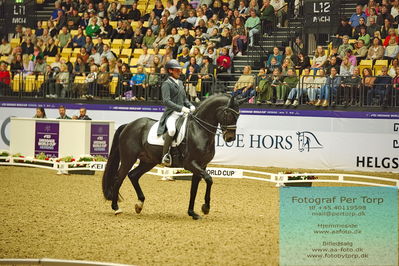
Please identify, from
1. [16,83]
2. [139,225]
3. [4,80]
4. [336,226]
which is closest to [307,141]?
[139,225]

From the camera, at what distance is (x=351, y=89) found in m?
21.3

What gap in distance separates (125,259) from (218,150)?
1475cm

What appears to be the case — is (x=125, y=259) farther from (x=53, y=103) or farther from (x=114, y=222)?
(x=53, y=103)

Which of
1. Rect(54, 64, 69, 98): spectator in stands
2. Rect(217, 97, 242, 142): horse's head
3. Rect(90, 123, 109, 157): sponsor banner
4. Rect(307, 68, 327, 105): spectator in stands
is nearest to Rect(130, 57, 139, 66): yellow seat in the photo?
Rect(54, 64, 69, 98): spectator in stands

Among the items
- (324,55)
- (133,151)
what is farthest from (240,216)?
(324,55)

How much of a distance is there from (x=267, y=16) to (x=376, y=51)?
14.9 feet

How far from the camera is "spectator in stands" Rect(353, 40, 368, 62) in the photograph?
22.3m

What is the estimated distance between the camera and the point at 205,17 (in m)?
26.7

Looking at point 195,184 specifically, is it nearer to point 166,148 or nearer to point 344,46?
point 166,148

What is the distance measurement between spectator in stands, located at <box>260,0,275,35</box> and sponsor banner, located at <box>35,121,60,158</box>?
8.07 m

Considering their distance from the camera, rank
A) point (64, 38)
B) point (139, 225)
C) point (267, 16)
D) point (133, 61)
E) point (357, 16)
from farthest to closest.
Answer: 1. point (64, 38)
2. point (133, 61)
3. point (267, 16)
4. point (357, 16)
5. point (139, 225)

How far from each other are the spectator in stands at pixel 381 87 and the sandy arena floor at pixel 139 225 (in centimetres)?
481

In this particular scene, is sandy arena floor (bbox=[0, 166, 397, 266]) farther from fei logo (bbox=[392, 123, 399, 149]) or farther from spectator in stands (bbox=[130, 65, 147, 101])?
spectator in stands (bbox=[130, 65, 147, 101])

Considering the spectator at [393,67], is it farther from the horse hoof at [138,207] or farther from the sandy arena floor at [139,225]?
the horse hoof at [138,207]
